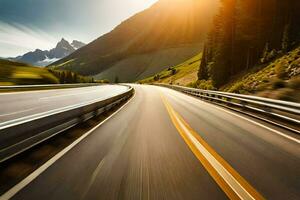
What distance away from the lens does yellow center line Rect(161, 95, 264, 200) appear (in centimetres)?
350

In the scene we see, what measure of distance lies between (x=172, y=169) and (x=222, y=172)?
2.64 ft

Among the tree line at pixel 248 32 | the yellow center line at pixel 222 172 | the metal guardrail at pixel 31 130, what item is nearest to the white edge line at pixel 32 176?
the metal guardrail at pixel 31 130

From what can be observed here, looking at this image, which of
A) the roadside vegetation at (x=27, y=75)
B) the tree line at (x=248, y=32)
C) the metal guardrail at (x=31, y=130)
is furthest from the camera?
the roadside vegetation at (x=27, y=75)

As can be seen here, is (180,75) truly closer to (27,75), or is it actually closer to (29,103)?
(27,75)

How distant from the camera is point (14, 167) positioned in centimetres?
455

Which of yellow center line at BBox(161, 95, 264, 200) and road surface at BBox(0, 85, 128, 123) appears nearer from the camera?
yellow center line at BBox(161, 95, 264, 200)

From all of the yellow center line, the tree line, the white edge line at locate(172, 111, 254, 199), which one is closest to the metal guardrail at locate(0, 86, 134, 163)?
the yellow center line

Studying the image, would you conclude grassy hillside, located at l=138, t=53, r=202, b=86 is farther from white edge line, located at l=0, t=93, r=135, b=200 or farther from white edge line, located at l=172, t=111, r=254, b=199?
white edge line, located at l=0, t=93, r=135, b=200

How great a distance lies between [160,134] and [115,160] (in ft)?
9.19

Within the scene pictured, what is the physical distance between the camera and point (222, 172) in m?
4.31

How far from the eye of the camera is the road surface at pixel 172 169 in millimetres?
3535

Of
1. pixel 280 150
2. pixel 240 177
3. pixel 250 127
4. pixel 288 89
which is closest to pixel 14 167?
pixel 240 177

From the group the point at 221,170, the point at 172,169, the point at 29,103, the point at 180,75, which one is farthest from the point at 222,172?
the point at 180,75

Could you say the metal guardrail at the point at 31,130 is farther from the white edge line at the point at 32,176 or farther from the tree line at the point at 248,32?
the tree line at the point at 248,32
